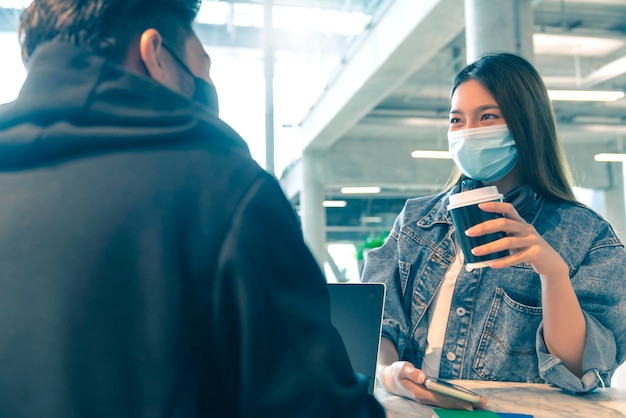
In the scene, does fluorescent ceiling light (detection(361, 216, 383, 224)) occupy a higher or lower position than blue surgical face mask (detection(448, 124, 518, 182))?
higher

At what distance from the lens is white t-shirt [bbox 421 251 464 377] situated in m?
1.36

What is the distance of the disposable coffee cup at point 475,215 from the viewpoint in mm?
1021

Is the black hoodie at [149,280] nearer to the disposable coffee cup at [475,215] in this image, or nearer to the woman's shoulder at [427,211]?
the disposable coffee cup at [475,215]

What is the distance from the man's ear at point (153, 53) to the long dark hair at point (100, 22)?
0.01 meters

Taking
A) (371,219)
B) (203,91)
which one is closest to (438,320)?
(203,91)

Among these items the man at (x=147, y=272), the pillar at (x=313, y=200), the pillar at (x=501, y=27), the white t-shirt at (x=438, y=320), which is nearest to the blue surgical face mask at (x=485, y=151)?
the white t-shirt at (x=438, y=320)

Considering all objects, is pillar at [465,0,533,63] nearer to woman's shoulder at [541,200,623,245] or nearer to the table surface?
woman's shoulder at [541,200,623,245]

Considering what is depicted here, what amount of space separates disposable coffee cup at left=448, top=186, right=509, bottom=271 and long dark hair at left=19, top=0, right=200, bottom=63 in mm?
604

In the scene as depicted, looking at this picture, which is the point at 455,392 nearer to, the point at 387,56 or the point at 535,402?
the point at 535,402

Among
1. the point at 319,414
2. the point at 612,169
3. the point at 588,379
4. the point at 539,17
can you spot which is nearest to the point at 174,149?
the point at 319,414

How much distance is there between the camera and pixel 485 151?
136 centimetres

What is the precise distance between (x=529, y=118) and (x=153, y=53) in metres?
1.00

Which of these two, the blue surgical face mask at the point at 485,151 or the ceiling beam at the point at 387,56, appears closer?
the blue surgical face mask at the point at 485,151

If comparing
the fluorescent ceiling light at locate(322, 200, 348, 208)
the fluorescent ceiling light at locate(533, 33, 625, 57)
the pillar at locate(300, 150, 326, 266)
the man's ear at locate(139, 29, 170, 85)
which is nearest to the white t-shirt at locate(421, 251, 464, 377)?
the man's ear at locate(139, 29, 170, 85)
